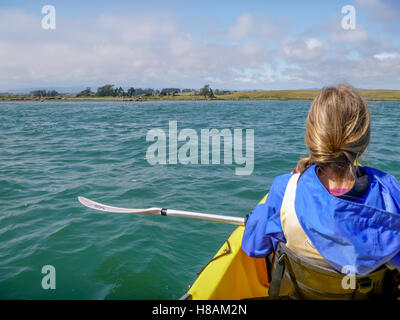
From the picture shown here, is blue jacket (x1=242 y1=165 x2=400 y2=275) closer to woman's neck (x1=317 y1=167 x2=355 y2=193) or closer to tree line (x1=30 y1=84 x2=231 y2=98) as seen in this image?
woman's neck (x1=317 y1=167 x2=355 y2=193)

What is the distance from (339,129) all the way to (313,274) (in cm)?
95

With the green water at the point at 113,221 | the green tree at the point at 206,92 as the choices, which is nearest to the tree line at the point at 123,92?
the green tree at the point at 206,92

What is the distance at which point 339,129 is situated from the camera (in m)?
1.77

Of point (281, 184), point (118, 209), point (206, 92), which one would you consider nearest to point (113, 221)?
point (118, 209)

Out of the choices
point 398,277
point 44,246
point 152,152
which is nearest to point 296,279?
point 398,277

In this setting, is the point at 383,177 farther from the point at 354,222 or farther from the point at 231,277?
the point at 231,277

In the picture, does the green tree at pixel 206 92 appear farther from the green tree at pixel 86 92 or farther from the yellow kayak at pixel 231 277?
the yellow kayak at pixel 231 277

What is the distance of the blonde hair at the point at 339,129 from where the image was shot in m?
1.77

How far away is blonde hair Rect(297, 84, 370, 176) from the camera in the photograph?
1.77 m

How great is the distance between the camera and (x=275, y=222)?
2.02m

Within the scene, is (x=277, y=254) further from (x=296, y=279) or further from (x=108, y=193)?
(x=108, y=193)

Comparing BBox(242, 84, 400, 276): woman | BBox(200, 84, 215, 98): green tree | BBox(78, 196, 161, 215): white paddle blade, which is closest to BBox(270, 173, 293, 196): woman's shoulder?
BBox(242, 84, 400, 276): woman

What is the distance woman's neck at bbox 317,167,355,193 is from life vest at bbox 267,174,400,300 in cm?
16
